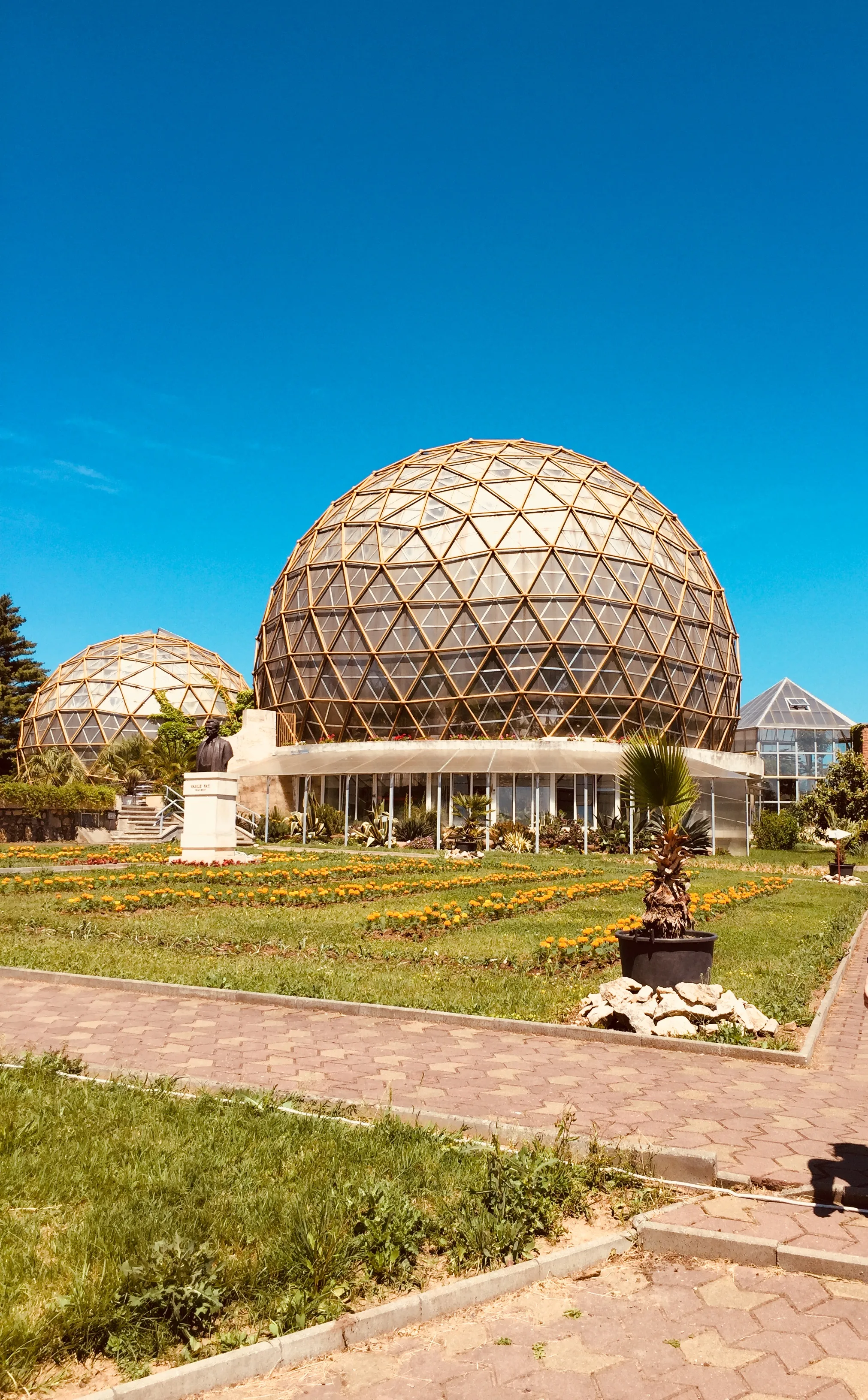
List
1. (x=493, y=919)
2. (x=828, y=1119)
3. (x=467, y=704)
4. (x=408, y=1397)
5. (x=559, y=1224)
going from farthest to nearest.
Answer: (x=467, y=704) < (x=493, y=919) < (x=828, y=1119) < (x=559, y=1224) < (x=408, y=1397)

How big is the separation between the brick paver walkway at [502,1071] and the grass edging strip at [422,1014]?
0.25ft

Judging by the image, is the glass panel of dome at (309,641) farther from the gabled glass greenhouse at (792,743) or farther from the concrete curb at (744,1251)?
the concrete curb at (744,1251)

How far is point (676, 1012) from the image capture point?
8570mm

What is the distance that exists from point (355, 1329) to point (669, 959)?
254 inches

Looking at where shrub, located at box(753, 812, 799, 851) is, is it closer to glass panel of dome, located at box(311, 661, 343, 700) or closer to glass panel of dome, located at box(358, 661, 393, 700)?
glass panel of dome, located at box(358, 661, 393, 700)

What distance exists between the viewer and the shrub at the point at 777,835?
47.8 meters

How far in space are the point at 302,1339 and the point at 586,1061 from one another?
14.2ft

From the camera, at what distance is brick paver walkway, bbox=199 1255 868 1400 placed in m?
3.44

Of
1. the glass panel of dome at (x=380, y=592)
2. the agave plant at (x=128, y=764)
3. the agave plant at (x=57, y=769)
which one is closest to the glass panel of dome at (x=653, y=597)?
the glass panel of dome at (x=380, y=592)

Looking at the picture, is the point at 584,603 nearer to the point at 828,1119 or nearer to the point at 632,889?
the point at 632,889

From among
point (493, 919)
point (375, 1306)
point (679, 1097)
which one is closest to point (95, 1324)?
point (375, 1306)

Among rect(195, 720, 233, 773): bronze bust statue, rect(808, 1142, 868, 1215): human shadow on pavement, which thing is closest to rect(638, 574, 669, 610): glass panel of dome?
rect(195, 720, 233, 773): bronze bust statue

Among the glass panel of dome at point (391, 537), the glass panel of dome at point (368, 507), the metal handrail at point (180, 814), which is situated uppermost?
the glass panel of dome at point (368, 507)

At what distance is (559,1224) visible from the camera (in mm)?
4641
